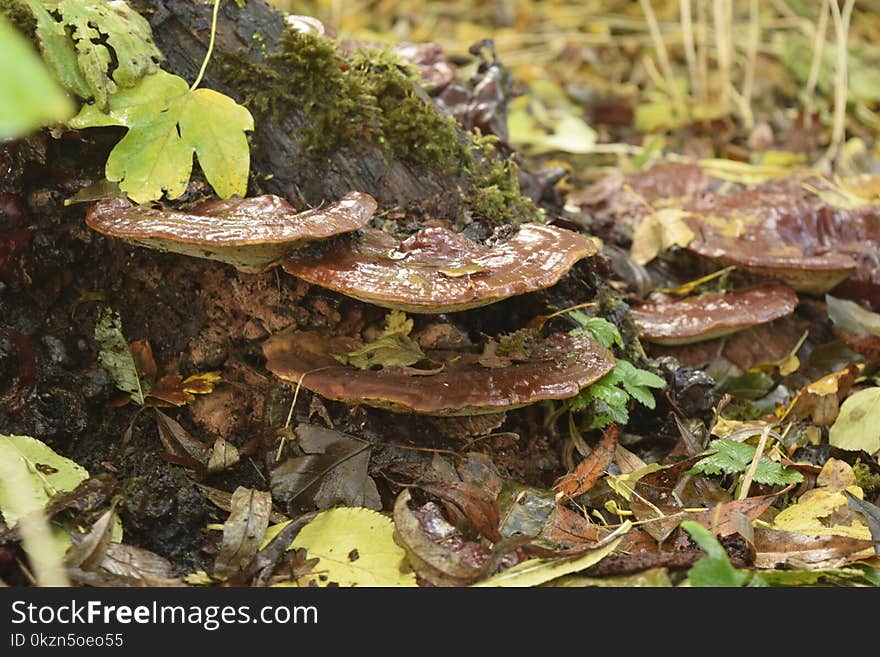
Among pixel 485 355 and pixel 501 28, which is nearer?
pixel 485 355

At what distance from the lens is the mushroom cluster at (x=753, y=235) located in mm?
3656

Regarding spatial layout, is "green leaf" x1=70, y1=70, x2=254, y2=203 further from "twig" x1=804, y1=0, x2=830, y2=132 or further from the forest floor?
"twig" x1=804, y1=0, x2=830, y2=132

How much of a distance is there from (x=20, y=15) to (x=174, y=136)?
66 centimetres

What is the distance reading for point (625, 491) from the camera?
2875 millimetres

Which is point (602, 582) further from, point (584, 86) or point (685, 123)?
point (584, 86)

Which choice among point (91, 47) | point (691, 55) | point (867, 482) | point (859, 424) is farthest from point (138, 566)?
point (691, 55)

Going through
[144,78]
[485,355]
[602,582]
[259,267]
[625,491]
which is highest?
[144,78]

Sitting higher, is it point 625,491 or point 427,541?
point 427,541

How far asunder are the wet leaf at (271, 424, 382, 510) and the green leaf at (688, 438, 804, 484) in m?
1.17

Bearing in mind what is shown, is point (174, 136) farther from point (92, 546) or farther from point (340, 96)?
point (92, 546)

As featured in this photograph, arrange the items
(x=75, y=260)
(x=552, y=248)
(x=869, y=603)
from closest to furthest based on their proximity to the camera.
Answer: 1. (x=869, y=603)
2. (x=552, y=248)
3. (x=75, y=260)

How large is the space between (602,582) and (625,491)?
69 centimetres

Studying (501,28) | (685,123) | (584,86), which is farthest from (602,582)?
(501,28)

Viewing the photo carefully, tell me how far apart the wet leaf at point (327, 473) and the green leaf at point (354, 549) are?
18cm
